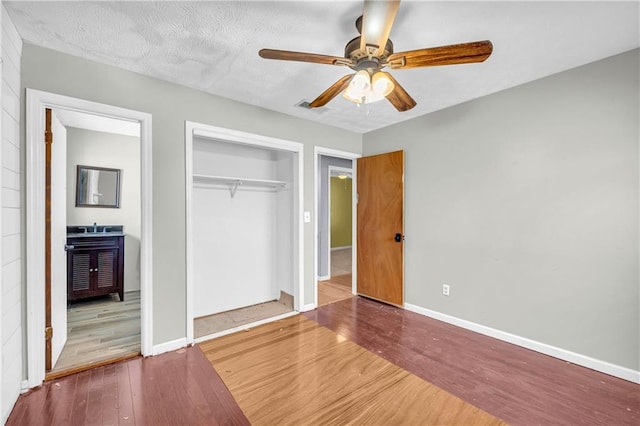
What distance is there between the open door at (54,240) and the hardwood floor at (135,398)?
37 cm

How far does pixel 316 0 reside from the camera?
59.2 inches

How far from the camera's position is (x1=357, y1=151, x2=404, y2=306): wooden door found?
3.49 m

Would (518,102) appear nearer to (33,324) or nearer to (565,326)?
(565,326)

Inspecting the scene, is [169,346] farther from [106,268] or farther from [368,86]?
[368,86]

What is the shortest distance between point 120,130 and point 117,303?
242cm

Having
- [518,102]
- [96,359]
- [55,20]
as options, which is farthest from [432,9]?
[96,359]

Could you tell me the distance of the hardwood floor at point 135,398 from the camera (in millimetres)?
1659

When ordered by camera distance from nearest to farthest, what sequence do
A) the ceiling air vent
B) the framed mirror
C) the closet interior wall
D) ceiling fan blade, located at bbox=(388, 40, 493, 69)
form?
1. ceiling fan blade, located at bbox=(388, 40, 493, 69)
2. the ceiling air vent
3. the closet interior wall
4. the framed mirror

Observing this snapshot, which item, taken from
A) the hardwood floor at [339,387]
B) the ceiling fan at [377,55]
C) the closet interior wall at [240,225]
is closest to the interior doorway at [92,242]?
the hardwood floor at [339,387]

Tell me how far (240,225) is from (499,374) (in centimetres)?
297

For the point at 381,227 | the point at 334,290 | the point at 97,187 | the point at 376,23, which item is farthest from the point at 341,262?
the point at 376,23

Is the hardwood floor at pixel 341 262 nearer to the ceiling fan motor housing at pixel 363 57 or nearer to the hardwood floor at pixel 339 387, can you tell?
the hardwood floor at pixel 339 387

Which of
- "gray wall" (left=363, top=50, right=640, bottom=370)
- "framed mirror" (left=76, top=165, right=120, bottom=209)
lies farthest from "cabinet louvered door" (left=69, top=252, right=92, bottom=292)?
"gray wall" (left=363, top=50, right=640, bottom=370)

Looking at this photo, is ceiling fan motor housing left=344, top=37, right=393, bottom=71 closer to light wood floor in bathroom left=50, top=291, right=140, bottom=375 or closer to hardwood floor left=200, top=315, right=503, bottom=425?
hardwood floor left=200, top=315, right=503, bottom=425
